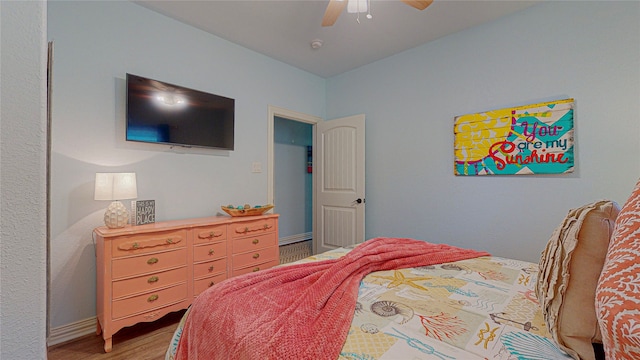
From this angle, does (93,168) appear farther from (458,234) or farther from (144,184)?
(458,234)

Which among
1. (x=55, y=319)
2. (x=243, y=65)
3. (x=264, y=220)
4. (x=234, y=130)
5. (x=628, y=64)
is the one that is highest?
(x=243, y=65)

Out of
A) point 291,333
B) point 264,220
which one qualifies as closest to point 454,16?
point 264,220

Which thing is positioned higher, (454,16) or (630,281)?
(454,16)

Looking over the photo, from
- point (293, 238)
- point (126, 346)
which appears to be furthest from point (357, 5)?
point (293, 238)

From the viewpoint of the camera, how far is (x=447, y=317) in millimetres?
993

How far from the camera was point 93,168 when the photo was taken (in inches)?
82.7

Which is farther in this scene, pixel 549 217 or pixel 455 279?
pixel 549 217

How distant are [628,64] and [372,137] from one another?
223 centimetres

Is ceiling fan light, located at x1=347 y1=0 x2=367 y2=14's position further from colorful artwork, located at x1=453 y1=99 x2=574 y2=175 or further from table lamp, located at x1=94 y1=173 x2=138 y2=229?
table lamp, located at x1=94 y1=173 x2=138 y2=229

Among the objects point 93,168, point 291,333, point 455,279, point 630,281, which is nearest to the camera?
point 630,281

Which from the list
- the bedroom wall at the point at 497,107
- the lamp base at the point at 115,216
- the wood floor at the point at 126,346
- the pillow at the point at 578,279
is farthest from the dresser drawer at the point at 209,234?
the pillow at the point at 578,279

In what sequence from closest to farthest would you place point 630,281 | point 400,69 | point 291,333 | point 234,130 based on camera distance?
→ 1. point 630,281
2. point 291,333
3. point 234,130
4. point 400,69

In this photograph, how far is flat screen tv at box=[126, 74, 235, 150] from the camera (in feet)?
7.34

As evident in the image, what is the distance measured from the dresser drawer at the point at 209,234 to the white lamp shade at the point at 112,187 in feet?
1.82
